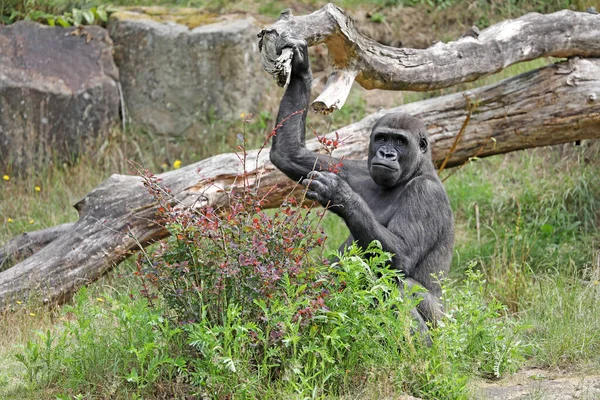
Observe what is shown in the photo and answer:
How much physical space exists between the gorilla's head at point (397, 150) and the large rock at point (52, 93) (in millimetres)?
4246

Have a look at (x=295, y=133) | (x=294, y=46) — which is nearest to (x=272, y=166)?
(x=295, y=133)

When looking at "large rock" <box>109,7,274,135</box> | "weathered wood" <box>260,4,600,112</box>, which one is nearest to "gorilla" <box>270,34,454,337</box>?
"weathered wood" <box>260,4,600,112</box>

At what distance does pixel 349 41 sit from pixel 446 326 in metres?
1.94

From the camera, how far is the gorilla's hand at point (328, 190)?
14.6 ft

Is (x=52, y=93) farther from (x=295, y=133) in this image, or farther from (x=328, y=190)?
(x=328, y=190)

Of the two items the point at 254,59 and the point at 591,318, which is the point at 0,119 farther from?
the point at 591,318

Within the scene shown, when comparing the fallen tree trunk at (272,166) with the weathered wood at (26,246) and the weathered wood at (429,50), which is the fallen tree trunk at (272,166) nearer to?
the weathered wood at (429,50)

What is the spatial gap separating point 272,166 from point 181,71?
3.24m

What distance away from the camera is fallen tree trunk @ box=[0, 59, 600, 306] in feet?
18.4

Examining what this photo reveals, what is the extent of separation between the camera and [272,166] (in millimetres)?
5961

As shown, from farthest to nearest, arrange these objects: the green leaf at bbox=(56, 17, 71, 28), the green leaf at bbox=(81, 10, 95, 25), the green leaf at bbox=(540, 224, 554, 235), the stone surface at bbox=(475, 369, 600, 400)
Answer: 1. the green leaf at bbox=(81, 10, 95, 25)
2. the green leaf at bbox=(56, 17, 71, 28)
3. the green leaf at bbox=(540, 224, 554, 235)
4. the stone surface at bbox=(475, 369, 600, 400)

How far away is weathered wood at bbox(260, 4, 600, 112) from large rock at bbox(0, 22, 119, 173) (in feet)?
12.6

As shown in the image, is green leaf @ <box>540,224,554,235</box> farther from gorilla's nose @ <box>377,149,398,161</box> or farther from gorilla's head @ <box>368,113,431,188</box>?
gorilla's nose @ <box>377,149,398,161</box>

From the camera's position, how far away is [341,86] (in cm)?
491
